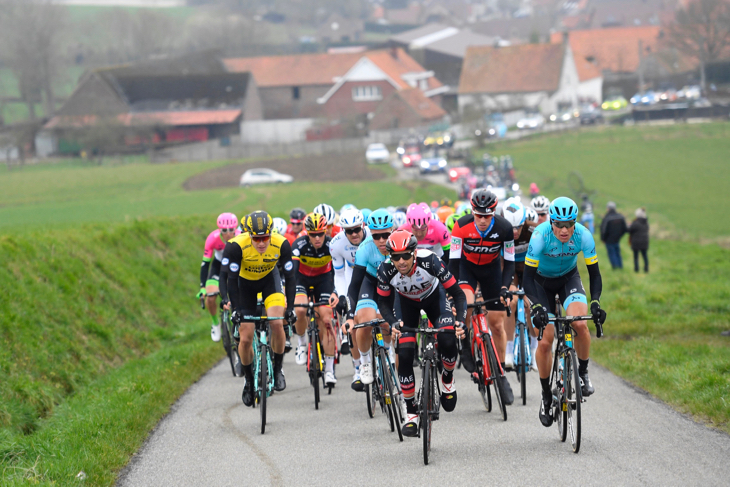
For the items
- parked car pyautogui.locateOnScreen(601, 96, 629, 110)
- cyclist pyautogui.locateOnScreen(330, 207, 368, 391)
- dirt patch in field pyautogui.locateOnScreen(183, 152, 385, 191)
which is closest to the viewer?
cyclist pyautogui.locateOnScreen(330, 207, 368, 391)

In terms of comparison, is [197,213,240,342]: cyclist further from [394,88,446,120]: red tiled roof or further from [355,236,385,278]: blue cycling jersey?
[394,88,446,120]: red tiled roof

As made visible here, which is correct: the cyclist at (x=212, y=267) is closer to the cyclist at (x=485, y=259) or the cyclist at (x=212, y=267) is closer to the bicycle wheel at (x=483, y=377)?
the cyclist at (x=485, y=259)

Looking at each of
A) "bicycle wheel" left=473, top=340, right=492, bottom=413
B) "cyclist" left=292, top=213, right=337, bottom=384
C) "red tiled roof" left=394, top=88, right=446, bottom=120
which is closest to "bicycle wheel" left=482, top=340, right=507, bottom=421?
"bicycle wheel" left=473, top=340, right=492, bottom=413

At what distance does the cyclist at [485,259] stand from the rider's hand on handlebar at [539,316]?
167 centimetres

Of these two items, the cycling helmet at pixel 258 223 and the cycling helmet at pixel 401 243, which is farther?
the cycling helmet at pixel 258 223

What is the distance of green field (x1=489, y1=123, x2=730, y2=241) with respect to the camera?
115 ft

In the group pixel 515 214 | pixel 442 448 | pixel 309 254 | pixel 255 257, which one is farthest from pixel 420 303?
pixel 309 254

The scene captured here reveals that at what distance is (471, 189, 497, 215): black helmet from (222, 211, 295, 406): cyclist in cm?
225

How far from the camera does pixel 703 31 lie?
A: 7031 cm

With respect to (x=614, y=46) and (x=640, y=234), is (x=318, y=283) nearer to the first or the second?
(x=640, y=234)

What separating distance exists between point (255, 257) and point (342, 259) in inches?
57.7

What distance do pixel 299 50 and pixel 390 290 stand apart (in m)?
Answer: 143

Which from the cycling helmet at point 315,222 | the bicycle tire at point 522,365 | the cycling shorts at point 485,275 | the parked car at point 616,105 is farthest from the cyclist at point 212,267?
the parked car at point 616,105

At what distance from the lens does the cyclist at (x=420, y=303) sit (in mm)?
7598
